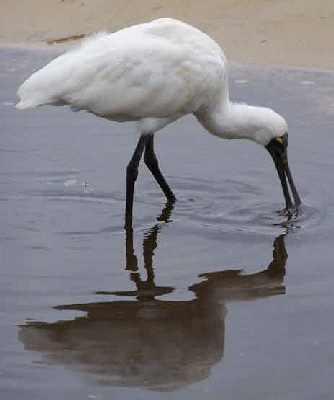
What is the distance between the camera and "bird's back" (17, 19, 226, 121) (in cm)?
724

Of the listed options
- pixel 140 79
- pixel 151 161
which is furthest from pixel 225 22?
pixel 140 79

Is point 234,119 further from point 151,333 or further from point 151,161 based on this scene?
point 151,333

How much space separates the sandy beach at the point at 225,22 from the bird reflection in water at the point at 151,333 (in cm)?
504

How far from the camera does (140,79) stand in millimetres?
7344

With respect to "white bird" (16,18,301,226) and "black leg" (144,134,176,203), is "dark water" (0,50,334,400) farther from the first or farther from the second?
"white bird" (16,18,301,226)

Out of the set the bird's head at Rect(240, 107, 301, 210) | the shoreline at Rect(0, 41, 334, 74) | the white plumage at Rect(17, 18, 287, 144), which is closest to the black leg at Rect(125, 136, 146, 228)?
the white plumage at Rect(17, 18, 287, 144)

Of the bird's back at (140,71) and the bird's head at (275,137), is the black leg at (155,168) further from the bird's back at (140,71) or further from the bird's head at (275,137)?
the bird's head at (275,137)

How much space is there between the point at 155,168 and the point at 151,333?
247cm

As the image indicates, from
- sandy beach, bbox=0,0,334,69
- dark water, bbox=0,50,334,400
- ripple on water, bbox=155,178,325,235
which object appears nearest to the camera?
dark water, bbox=0,50,334,400

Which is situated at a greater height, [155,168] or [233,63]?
[155,168]

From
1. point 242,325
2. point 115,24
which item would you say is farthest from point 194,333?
point 115,24

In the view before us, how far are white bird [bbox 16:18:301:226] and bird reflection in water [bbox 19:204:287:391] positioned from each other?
49.4 inches

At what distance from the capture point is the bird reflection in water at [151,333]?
504cm

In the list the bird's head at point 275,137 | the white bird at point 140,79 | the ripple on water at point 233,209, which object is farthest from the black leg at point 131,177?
the bird's head at point 275,137
